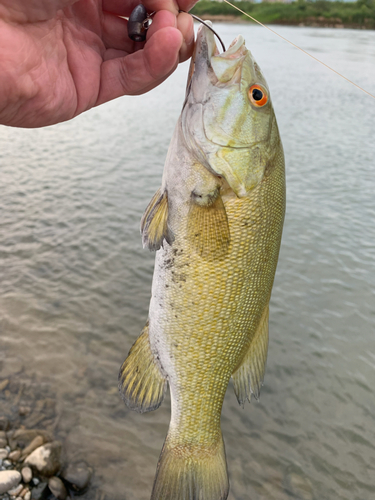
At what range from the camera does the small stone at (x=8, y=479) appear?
3355 millimetres

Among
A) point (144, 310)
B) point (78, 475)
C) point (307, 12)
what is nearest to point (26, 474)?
point (78, 475)

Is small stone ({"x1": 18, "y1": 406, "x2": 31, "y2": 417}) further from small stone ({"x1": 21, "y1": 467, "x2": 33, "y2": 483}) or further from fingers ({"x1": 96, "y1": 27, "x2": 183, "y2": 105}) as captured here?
fingers ({"x1": 96, "y1": 27, "x2": 183, "y2": 105})

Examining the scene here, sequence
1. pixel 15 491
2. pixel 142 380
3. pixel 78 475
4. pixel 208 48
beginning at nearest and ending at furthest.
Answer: pixel 208 48 → pixel 142 380 → pixel 15 491 → pixel 78 475

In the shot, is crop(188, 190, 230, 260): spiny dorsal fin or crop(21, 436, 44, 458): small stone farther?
crop(21, 436, 44, 458): small stone

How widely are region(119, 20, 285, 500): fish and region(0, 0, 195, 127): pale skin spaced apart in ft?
0.69

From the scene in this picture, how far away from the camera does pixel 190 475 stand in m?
2.17

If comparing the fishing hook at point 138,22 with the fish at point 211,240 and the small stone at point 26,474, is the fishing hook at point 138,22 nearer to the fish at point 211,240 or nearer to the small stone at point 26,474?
the fish at point 211,240

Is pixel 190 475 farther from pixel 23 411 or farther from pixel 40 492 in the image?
pixel 23 411

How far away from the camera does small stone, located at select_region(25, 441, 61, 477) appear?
141 inches

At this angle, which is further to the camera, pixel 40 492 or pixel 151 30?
pixel 40 492

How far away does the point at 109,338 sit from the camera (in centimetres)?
523

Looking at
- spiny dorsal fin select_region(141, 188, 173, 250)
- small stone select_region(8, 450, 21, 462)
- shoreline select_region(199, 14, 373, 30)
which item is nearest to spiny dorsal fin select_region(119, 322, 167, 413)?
spiny dorsal fin select_region(141, 188, 173, 250)

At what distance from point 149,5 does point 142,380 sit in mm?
1843

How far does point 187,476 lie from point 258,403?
102 inches
